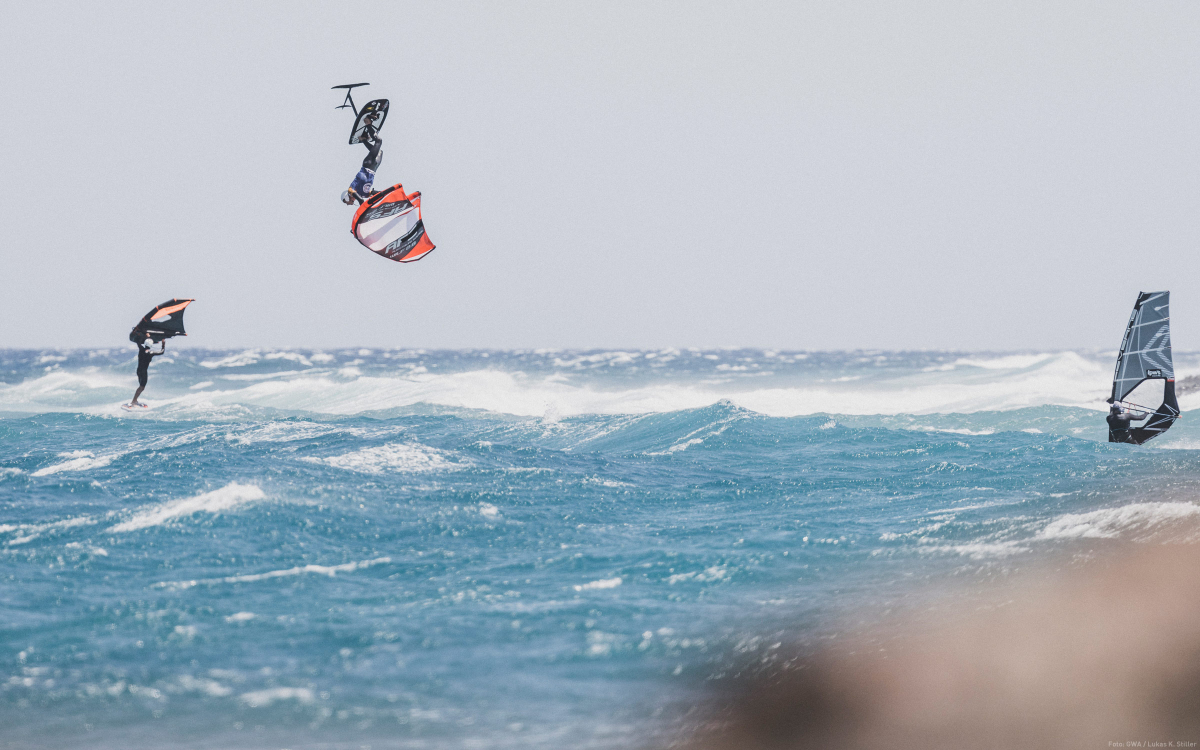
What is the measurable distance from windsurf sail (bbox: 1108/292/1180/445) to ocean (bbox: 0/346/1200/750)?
2.91 ft

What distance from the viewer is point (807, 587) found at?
351 inches

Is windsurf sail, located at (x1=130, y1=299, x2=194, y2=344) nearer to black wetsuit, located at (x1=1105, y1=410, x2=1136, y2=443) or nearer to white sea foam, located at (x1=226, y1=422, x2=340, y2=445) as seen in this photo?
white sea foam, located at (x1=226, y1=422, x2=340, y2=445)

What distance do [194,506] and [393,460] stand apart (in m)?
4.21

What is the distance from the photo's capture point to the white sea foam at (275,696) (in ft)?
20.6

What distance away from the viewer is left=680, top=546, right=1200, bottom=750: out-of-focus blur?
5516 mm

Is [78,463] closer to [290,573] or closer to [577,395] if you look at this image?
[290,573]

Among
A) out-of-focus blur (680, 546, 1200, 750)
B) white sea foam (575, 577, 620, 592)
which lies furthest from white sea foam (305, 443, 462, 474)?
out-of-focus blur (680, 546, 1200, 750)

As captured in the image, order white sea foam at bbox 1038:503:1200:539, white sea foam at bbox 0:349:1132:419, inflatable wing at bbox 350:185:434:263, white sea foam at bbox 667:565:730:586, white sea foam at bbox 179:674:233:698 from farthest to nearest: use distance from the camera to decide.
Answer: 1. white sea foam at bbox 0:349:1132:419
2. white sea foam at bbox 1038:503:1200:539
3. inflatable wing at bbox 350:185:434:263
4. white sea foam at bbox 667:565:730:586
5. white sea foam at bbox 179:674:233:698

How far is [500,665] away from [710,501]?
7.08 m

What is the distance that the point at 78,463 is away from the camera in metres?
15.9

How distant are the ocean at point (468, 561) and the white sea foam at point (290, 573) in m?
0.04

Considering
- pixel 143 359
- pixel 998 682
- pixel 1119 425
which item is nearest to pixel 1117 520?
pixel 998 682

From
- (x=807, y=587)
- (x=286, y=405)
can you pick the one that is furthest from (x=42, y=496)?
(x=286, y=405)

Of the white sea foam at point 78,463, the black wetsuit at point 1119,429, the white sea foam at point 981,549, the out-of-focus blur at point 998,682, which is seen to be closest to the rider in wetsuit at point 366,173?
the out-of-focus blur at point 998,682
